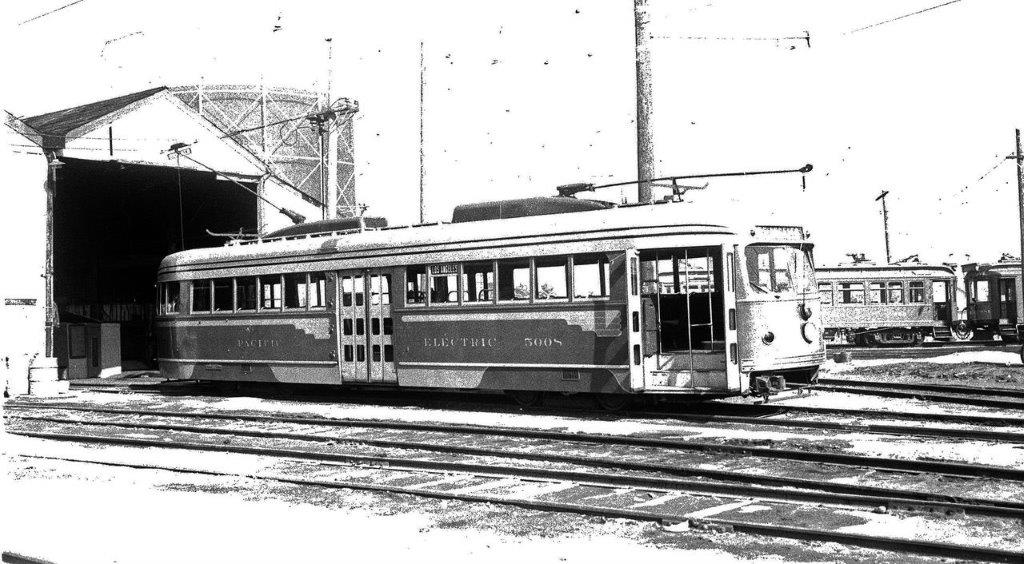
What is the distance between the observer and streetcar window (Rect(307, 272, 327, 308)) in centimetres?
1967

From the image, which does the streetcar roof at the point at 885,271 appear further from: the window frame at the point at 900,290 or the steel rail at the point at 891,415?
the steel rail at the point at 891,415

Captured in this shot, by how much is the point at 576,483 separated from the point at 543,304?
19.7 feet

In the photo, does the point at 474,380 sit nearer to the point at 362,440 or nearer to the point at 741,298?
the point at 362,440

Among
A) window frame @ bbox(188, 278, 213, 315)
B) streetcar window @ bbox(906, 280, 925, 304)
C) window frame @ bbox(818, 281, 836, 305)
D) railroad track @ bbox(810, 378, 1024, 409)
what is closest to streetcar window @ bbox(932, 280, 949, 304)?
streetcar window @ bbox(906, 280, 925, 304)

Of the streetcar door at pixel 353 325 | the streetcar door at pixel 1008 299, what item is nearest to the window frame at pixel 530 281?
the streetcar door at pixel 353 325

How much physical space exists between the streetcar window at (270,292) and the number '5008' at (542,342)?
6003 millimetres

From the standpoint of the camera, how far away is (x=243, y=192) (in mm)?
32812

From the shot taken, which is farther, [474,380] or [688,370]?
[474,380]

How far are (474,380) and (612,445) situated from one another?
4.62 metres

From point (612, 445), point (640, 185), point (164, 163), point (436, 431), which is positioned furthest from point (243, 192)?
point (612, 445)

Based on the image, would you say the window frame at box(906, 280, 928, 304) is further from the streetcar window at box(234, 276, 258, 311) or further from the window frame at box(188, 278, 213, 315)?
the window frame at box(188, 278, 213, 315)

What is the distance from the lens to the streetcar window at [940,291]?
3947 cm

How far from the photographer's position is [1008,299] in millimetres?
40875

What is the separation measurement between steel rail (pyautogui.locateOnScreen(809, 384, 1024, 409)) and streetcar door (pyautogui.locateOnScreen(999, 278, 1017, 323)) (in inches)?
957
